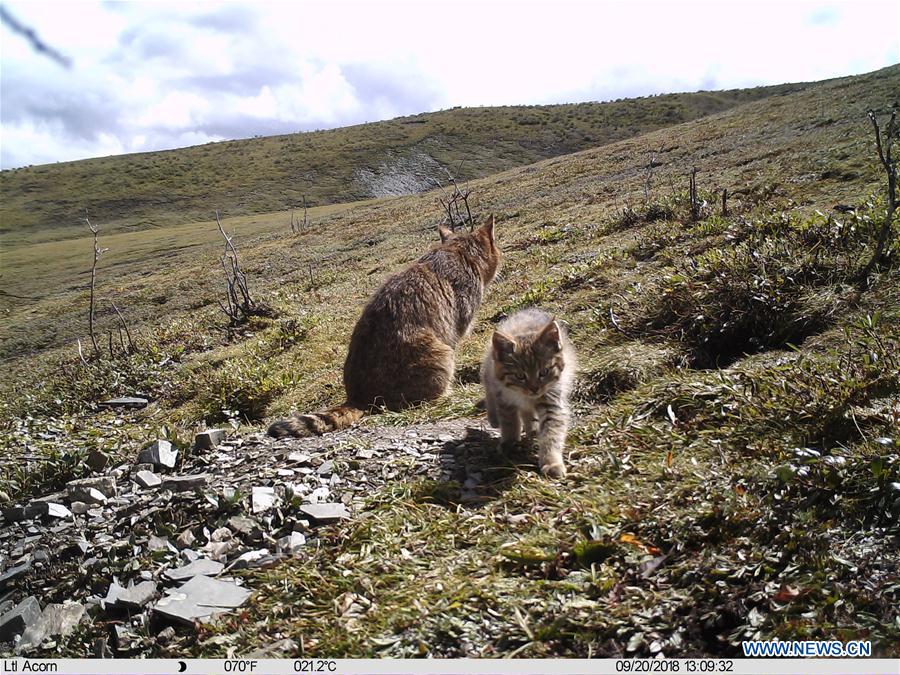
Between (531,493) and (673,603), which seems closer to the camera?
(673,603)

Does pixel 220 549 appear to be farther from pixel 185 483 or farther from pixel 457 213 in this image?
pixel 457 213

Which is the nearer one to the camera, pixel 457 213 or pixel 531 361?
pixel 531 361

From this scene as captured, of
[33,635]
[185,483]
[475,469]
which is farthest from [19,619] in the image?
[475,469]

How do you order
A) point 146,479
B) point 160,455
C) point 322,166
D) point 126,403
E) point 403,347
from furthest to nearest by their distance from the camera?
point 322,166, point 126,403, point 403,347, point 160,455, point 146,479

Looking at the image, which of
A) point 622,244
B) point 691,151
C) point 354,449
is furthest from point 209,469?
point 691,151

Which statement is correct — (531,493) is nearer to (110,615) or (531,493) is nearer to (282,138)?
(110,615)

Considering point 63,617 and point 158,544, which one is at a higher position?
point 158,544

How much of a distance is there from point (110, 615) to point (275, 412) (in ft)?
15.8

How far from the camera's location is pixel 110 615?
3.69m

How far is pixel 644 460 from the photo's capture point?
4.29m

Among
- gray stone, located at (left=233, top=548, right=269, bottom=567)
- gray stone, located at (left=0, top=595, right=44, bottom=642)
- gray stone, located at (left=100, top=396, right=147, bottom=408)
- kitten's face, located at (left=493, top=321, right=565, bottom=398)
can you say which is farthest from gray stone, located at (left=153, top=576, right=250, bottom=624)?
gray stone, located at (left=100, top=396, right=147, bottom=408)

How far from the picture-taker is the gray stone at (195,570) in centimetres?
384

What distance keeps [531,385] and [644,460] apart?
1148mm
